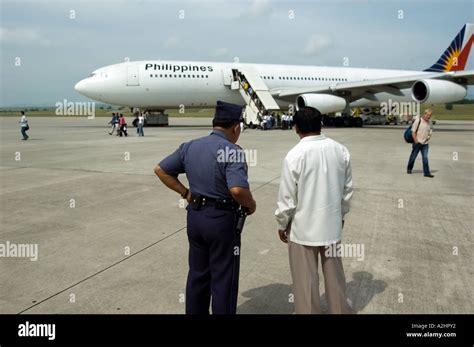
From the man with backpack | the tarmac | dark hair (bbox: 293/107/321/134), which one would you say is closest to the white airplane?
the man with backpack

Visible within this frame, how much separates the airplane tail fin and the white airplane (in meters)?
0.07

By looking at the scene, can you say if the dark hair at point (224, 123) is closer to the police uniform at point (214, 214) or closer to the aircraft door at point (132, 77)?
the police uniform at point (214, 214)

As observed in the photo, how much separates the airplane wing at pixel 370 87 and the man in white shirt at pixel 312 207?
21796 millimetres

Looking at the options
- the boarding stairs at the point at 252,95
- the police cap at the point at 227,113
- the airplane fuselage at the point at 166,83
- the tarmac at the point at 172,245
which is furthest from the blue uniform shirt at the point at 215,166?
the boarding stairs at the point at 252,95

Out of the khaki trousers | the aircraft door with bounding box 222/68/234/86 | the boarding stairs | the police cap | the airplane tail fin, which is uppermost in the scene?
the airplane tail fin

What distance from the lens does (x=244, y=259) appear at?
14.1ft

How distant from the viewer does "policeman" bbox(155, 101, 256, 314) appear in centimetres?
264

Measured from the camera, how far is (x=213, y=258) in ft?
8.84

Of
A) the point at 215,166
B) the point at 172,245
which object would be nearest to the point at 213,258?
the point at 215,166

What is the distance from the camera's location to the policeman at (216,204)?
2.64m

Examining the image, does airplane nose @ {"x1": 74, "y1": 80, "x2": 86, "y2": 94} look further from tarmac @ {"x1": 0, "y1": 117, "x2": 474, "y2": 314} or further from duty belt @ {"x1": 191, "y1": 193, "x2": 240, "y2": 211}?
duty belt @ {"x1": 191, "y1": 193, "x2": 240, "y2": 211}

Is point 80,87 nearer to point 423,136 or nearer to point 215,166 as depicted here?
point 423,136

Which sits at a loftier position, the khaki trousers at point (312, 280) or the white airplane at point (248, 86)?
the white airplane at point (248, 86)
